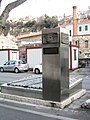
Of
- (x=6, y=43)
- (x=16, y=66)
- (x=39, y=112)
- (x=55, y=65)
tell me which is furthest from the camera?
(x=6, y=43)

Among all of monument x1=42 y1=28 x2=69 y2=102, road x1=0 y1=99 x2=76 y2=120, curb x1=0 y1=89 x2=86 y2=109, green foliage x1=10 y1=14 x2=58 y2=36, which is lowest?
road x1=0 y1=99 x2=76 y2=120

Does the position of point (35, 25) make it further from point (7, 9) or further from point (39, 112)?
point (39, 112)

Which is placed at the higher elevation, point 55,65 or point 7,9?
point 7,9

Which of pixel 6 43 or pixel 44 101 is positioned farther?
pixel 6 43

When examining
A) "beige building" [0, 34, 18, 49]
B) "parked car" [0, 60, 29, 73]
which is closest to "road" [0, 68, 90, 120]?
"parked car" [0, 60, 29, 73]

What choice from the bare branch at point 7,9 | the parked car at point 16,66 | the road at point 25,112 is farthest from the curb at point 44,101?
the parked car at point 16,66

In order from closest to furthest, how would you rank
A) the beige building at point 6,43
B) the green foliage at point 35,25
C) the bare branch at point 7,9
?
the bare branch at point 7,9 → the beige building at point 6,43 → the green foliage at point 35,25

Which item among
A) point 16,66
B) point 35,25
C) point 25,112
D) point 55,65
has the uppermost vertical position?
point 35,25

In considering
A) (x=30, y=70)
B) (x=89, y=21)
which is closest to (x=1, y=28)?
(x=30, y=70)

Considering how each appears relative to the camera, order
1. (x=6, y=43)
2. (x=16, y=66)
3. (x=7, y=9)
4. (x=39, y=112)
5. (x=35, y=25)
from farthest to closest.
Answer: (x=35, y=25), (x=6, y=43), (x=16, y=66), (x=7, y=9), (x=39, y=112)

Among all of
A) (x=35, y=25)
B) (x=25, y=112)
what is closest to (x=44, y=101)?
(x=25, y=112)

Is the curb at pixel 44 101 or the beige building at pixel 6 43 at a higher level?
the beige building at pixel 6 43

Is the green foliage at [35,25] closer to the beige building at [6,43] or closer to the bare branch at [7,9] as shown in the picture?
the beige building at [6,43]

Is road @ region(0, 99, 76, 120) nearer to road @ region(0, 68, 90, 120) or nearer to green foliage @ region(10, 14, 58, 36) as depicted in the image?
road @ region(0, 68, 90, 120)
